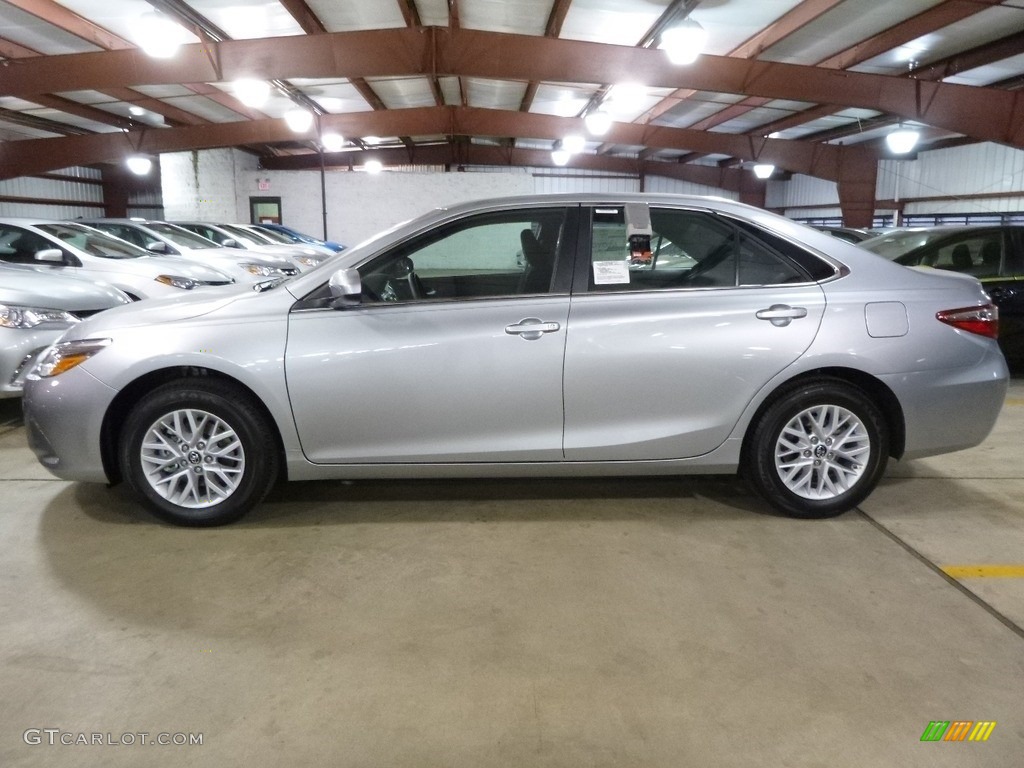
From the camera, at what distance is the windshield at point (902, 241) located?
6.90m

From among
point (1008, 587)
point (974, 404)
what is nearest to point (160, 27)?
point (974, 404)

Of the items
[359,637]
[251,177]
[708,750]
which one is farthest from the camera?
[251,177]

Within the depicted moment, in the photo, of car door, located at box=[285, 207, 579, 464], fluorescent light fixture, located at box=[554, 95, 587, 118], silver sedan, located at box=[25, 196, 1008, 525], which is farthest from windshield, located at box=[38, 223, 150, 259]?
fluorescent light fixture, located at box=[554, 95, 587, 118]

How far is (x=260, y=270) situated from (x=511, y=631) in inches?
336

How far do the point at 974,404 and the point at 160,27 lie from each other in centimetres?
927

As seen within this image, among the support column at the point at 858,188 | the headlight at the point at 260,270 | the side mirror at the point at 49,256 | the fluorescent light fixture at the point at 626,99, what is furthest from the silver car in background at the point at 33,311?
the support column at the point at 858,188

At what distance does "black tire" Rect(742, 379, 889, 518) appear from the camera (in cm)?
344

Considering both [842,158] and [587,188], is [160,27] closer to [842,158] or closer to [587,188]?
[842,158]

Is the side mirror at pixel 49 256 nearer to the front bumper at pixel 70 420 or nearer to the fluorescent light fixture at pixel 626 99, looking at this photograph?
the front bumper at pixel 70 420

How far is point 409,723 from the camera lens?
7.02 feet

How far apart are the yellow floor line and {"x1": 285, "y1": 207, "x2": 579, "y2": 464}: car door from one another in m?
1.74

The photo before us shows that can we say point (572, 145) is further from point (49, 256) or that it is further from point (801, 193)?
point (49, 256)

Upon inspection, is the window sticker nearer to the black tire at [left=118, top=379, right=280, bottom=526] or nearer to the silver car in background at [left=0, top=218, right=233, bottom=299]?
the black tire at [left=118, top=379, right=280, bottom=526]

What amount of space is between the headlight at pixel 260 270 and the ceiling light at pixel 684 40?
6.00 meters
